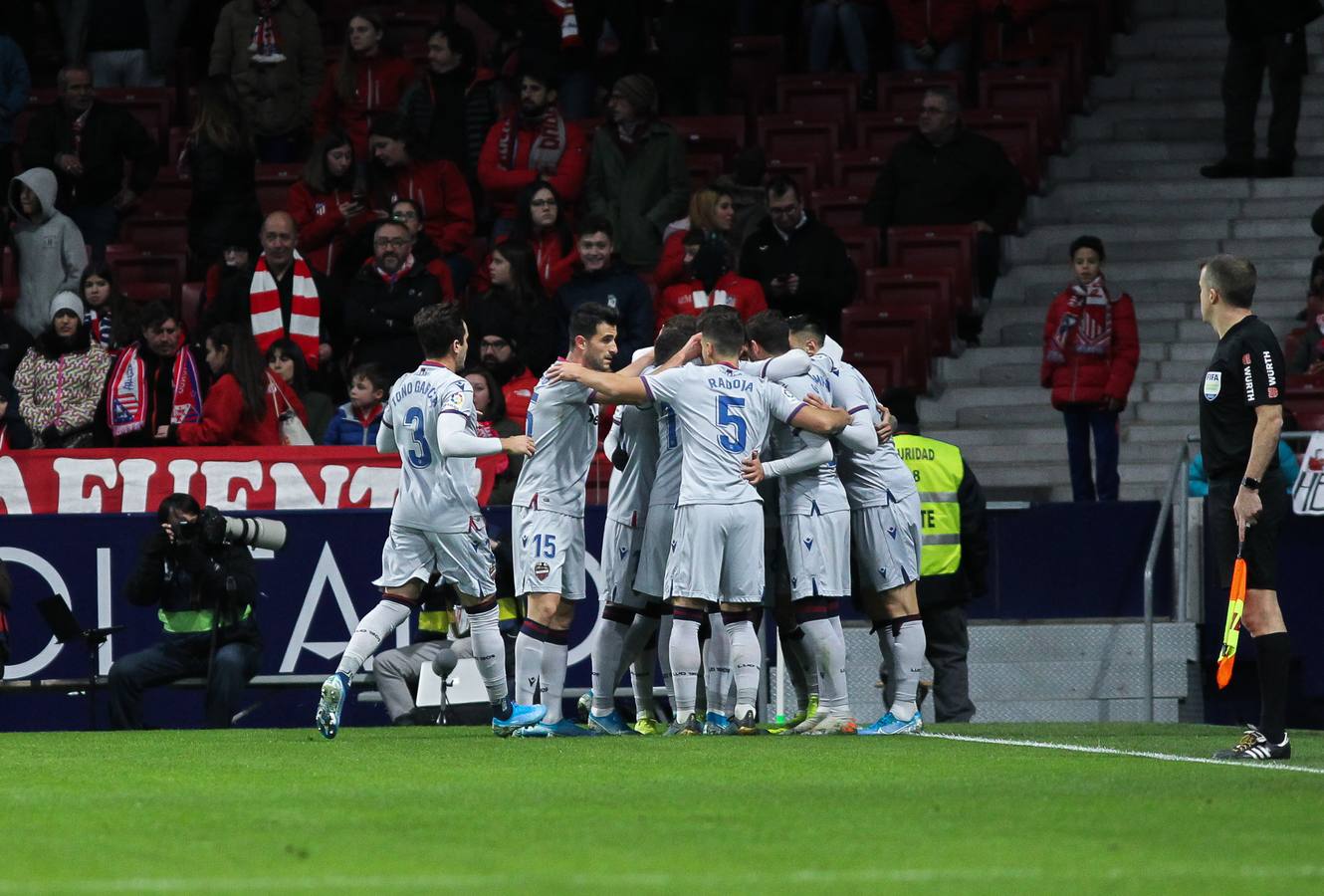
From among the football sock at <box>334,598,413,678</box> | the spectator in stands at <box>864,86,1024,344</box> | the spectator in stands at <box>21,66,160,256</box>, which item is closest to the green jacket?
the spectator in stands at <box>864,86,1024,344</box>

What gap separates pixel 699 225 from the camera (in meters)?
17.2

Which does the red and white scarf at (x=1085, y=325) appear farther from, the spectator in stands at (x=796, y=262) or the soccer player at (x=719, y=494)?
the soccer player at (x=719, y=494)

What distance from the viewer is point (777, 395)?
11.2 meters

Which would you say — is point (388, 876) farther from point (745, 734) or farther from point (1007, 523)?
point (1007, 523)

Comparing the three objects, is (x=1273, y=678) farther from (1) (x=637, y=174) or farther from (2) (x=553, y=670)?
(1) (x=637, y=174)

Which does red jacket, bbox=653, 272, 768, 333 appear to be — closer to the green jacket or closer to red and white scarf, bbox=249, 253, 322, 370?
the green jacket

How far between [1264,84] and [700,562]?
40.6 feet

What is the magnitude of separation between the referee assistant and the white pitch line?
6.7 inches

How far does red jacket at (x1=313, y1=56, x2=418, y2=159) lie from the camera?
19984 mm

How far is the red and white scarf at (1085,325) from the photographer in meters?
16.0

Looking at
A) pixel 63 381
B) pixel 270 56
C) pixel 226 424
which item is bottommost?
pixel 226 424

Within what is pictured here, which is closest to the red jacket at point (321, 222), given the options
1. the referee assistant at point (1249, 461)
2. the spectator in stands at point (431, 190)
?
the spectator in stands at point (431, 190)

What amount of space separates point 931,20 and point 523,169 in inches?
160

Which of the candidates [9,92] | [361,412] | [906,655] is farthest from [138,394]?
[906,655]
